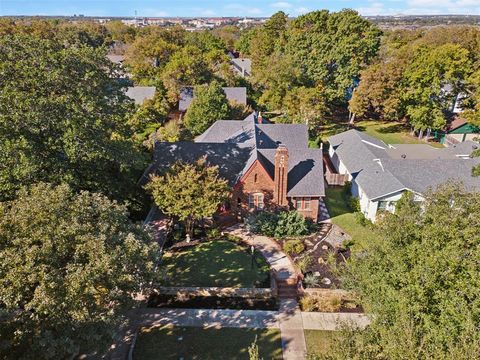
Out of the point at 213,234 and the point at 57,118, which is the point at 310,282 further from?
the point at 57,118

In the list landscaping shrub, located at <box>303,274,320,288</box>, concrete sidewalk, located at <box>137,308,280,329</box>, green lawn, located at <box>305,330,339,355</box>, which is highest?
landscaping shrub, located at <box>303,274,320,288</box>


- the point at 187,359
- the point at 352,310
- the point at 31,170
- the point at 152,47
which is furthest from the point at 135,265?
the point at 152,47

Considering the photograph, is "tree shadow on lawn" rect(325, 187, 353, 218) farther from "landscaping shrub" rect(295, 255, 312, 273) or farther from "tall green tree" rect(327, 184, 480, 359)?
"tall green tree" rect(327, 184, 480, 359)

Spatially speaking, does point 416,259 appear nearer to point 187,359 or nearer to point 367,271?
point 367,271

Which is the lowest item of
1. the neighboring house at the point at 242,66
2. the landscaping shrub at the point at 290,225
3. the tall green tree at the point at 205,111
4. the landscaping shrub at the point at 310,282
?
the landscaping shrub at the point at 310,282

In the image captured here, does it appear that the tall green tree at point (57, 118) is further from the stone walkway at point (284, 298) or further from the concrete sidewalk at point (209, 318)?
the stone walkway at point (284, 298)

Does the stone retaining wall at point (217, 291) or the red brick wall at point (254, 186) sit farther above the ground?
the red brick wall at point (254, 186)

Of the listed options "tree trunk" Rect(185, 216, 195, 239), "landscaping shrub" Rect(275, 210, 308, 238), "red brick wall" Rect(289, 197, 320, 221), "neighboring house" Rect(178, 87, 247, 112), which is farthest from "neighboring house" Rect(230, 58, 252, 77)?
"tree trunk" Rect(185, 216, 195, 239)

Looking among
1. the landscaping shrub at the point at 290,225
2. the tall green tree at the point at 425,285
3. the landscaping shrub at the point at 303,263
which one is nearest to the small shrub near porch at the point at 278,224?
the landscaping shrub at the point at 290,225
